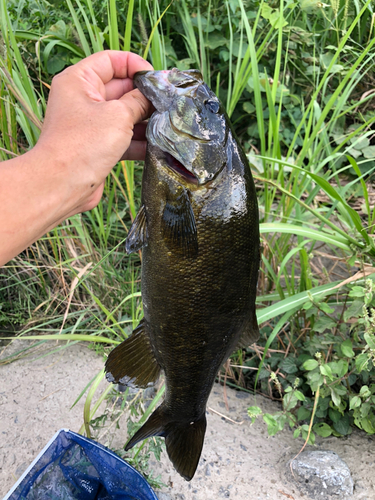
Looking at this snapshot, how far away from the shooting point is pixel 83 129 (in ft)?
4.36

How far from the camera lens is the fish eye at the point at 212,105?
4.43ft

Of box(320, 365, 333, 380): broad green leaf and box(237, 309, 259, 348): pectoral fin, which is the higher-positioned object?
box(237, 309, 259, 348): pectoral fin

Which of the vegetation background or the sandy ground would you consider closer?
the vegetation background

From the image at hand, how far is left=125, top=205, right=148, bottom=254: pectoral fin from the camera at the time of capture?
1292 millimetres

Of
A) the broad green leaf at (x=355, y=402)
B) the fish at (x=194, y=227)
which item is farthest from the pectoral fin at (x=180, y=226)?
the broad green leaf at (x=355, y=402)

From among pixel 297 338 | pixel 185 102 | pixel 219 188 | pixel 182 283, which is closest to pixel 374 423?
pixel 297 338

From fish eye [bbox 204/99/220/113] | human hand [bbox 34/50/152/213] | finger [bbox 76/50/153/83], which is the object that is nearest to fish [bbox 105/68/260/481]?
fish eye [bbox 204/99/220/113]

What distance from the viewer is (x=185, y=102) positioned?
1.32 metres

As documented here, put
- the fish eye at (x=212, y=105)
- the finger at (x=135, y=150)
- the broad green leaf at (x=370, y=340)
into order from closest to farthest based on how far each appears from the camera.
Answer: the fish eye at (x=212, y=105)
the broad green leaf at (x=370, y=340)
the finger at (x=135, y=150)

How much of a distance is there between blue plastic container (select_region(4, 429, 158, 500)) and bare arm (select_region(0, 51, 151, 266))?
104 centimetres

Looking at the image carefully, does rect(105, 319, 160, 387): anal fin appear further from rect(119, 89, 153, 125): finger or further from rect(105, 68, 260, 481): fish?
rect(119, 89, 153, 125): finger

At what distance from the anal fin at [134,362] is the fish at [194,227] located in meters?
0.11

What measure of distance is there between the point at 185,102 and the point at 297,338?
5.12 ft

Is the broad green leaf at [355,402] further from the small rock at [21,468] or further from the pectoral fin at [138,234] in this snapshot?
the small rock at [21,468]
